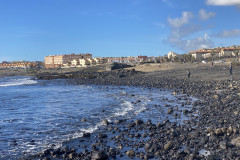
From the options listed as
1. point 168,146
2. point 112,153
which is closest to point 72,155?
point 112,153

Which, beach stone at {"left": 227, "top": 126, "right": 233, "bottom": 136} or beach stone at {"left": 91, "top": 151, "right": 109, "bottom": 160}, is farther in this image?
beach stone at {"left": 227, "top": 126, "right": 233, "bottom": 136}

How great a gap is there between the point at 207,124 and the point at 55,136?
26.4 ft

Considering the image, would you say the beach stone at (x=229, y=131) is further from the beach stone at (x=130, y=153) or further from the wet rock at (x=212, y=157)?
the beach stone at (x=130, y=153)

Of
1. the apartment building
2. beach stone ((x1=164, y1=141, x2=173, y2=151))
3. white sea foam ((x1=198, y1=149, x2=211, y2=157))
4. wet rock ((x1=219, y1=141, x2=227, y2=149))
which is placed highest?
the apartment building

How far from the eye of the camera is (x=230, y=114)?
1480 centimetres

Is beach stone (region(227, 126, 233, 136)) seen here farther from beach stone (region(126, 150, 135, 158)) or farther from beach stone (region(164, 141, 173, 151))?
beach stone (region(126, 150, 135, 158))

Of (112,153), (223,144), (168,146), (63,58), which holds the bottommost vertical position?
(112,153)

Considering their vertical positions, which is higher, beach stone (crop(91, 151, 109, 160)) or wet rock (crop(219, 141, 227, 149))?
wet rock (crop(219, 141, 227, 149))

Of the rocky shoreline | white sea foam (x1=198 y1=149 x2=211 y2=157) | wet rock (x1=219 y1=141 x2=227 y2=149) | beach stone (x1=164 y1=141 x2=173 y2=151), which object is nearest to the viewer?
white sea foam (x1=198 y1=149 x2=211 y2=157)

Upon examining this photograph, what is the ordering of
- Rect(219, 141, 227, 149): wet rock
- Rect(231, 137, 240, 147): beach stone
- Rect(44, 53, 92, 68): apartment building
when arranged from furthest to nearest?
1. Rect(44, 53, 92, 68): apartment building
2. Rect(231, 137, 240, 147): beach stone
3. Rect(219, 141, 227, 149): wet rock

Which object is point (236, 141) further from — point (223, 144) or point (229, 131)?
point (229, 131)

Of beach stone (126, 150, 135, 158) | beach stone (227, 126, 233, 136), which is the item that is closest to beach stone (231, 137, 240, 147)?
beach stone (227, 126, 233, 136)

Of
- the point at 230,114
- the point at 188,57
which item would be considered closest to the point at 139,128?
the point at 230,114

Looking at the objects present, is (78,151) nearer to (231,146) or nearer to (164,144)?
(164,144)
